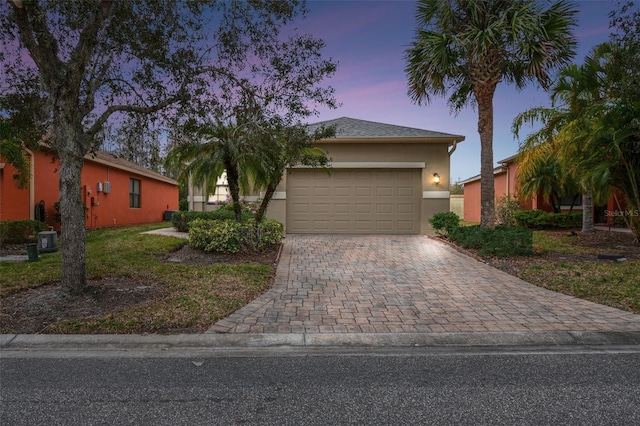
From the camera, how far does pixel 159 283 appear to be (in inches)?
234

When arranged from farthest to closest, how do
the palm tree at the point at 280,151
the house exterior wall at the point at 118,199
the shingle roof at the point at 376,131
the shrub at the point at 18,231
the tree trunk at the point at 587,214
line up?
the house exterior wall at the point at 118,199 → the shingle roof at the point at 376,131 → the tree trunk at the point at 587,214 → the shrub at the point at 18,231 → the palm tree at the point at 280,151

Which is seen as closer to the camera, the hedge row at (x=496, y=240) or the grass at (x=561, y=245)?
the hedge row at (x=496, y=240)

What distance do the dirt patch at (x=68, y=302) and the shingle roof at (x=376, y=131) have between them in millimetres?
9135

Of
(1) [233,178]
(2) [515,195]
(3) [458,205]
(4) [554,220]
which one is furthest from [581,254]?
(3) [458,205]

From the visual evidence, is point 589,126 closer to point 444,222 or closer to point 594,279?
point 444,222

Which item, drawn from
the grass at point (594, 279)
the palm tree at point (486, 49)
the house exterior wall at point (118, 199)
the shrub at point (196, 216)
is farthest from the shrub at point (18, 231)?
the grass at point (594, 279)

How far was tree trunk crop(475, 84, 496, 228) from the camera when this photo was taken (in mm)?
9594

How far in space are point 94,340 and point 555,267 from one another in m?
7.94

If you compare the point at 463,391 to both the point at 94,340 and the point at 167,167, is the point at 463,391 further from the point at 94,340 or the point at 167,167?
the point at 167,167

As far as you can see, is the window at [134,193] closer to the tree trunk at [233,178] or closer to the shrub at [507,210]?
the tree trunk at [233,178]

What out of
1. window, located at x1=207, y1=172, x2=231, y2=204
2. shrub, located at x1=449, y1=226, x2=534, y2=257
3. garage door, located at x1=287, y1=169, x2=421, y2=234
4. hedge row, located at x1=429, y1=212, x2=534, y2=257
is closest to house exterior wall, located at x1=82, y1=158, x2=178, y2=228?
window, located at x1=207, y1=172, x2=231, y2=204

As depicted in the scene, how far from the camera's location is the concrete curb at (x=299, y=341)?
12.4ft

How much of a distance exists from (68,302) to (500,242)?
8.48 meters

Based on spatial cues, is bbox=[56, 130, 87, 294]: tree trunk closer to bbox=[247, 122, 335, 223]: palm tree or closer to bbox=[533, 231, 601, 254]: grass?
bbox=[247, 122, 335, 223]: palm tree
